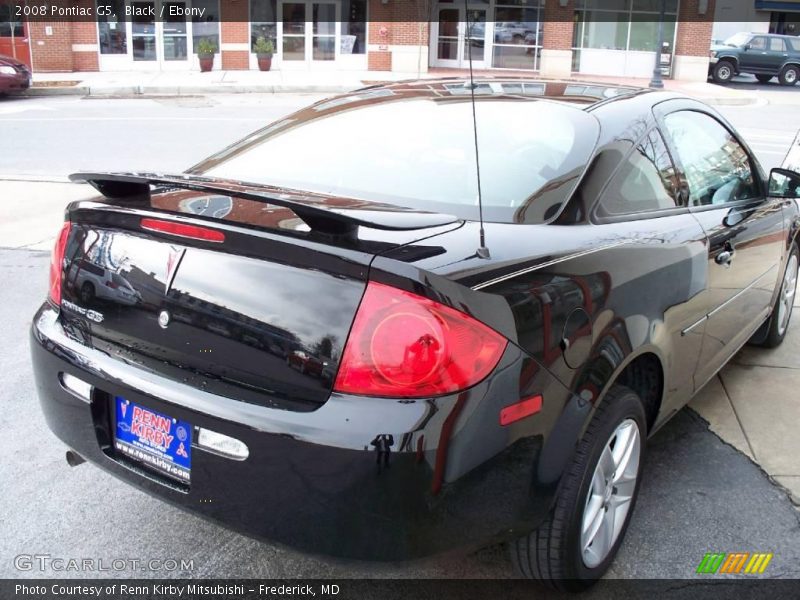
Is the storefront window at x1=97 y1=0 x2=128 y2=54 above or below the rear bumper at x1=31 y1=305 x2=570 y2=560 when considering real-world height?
above

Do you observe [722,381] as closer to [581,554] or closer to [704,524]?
[704,524]

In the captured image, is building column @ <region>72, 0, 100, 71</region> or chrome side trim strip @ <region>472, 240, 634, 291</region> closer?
chrome side trim strip @ <region>472, 240, 634, 291</region>

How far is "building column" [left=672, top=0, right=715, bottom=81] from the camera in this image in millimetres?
27641

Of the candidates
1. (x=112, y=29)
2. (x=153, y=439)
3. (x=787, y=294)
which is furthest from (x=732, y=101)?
(x=153, y=439)

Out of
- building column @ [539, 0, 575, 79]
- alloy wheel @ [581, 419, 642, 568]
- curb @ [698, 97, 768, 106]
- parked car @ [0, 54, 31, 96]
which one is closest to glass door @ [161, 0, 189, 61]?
parked car @ [0, 54, 31, 96]

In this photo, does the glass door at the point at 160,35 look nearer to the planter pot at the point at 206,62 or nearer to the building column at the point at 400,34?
the planter pot at the point at 206,62

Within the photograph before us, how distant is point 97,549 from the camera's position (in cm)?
280

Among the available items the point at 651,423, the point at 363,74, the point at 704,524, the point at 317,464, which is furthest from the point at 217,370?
the point at 363,74

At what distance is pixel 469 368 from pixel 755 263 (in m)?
2.36

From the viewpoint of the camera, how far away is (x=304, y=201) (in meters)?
2.30

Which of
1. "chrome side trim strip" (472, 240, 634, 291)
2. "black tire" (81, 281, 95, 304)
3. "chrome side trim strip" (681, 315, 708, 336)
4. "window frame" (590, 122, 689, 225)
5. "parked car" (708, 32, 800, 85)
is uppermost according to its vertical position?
"parked car" (708, 32, 800, 85)

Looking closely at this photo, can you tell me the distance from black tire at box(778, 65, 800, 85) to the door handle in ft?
99.9

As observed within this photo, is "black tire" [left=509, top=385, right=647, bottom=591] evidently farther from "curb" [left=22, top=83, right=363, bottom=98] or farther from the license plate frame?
"curb" [left=22, top=83, right=363, bottom=98]

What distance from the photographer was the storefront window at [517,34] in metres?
28.4
